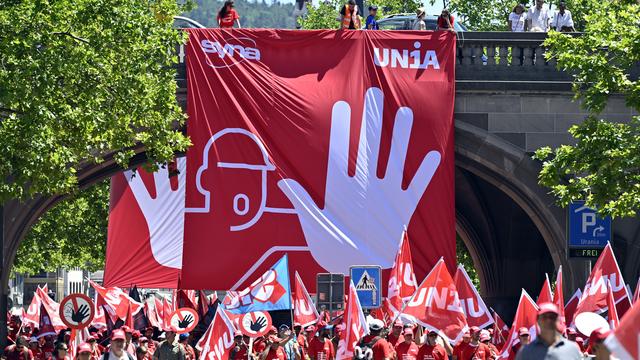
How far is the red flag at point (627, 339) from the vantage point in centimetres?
1176

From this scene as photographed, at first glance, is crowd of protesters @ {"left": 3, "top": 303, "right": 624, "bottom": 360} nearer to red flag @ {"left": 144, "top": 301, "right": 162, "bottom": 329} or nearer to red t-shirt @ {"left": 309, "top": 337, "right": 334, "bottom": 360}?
red t-shirt @ {"left": 309, "top": 337, "right": 334, "bottom": 360}

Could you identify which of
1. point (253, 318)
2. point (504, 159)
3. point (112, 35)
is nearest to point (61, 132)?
point (112, 35)

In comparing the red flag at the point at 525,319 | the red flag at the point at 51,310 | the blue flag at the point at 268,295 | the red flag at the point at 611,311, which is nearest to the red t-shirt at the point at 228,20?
the red flag at the point at 51,310

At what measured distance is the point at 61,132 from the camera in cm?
2780

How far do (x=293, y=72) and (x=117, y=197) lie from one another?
9.08 m

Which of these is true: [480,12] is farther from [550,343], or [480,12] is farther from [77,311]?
[550,343]

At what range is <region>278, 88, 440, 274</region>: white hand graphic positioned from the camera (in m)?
36.5

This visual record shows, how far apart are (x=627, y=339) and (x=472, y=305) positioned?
14.4 metres

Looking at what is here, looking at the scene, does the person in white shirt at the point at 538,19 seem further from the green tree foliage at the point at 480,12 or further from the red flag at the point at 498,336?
the green tree foliage at the point at 480,12

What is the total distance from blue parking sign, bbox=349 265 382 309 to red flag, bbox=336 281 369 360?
6.43m

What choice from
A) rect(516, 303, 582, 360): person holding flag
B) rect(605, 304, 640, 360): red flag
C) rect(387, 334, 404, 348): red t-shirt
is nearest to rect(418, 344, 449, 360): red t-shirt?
rect(387, 334, 404, 348): red t-shirt

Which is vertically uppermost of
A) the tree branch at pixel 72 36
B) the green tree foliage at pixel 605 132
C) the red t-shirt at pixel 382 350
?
the tree branch at pixel 72 36

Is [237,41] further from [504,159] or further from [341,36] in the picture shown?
[504,159]

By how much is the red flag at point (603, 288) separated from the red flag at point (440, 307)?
6.15 feet
